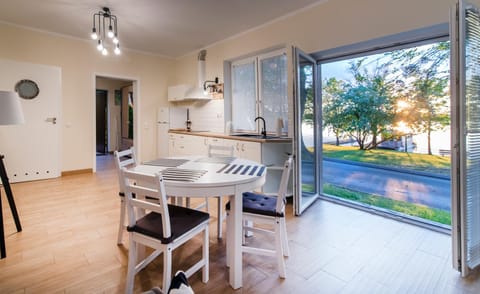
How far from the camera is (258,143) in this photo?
3.45 m

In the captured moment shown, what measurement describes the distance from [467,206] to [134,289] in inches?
95.0

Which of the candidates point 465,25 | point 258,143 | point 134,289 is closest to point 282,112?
point 258,143

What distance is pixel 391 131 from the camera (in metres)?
3.17

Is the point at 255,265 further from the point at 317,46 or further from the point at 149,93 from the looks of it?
the point at 149,93

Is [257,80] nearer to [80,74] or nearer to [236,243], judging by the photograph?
[236,243]

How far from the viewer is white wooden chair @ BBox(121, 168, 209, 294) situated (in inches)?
58.7

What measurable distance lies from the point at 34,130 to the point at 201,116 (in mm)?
3063

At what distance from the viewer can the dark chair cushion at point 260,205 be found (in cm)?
188

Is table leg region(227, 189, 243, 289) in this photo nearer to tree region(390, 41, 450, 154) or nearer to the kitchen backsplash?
tree region(390, 41, 450, 154)

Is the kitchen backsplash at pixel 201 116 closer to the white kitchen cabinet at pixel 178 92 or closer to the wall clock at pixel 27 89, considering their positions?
the white kitchen cabinet at pixel 178 92

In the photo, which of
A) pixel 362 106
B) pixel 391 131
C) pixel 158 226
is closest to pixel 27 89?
pixel 158 226

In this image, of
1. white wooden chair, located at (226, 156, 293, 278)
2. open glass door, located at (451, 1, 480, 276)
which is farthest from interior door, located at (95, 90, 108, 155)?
open glass door, located at (451, 1, 480, 276)

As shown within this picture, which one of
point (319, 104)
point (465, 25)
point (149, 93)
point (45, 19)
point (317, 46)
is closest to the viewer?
point (465, 25)

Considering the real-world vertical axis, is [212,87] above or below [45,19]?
below
